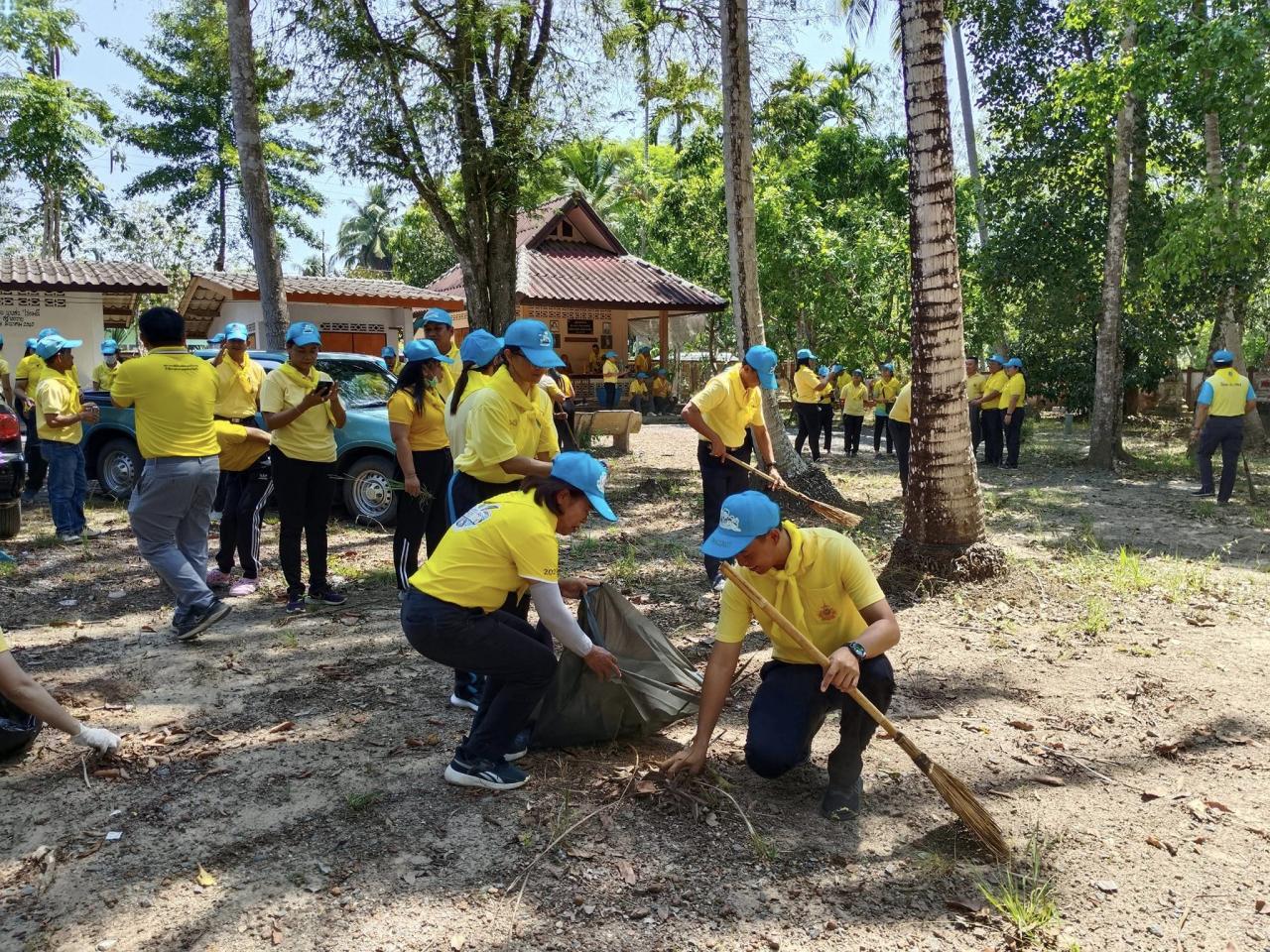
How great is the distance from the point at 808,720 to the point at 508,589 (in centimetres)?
125

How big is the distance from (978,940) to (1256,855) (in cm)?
129

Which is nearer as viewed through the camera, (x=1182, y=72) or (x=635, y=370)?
(x=1182, y=72)

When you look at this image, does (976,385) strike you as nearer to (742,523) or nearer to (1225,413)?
(1225,413)

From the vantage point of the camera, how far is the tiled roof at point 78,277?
1520 centimetres

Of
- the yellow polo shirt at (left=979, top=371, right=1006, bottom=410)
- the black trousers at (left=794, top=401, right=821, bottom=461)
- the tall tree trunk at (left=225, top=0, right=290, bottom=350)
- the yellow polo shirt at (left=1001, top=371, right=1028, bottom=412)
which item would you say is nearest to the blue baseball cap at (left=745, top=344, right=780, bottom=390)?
the tall tree trunk at (left=225, top=0, right=290, bottom=350)

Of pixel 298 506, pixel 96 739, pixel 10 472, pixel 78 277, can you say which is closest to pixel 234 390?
pixel 298 506

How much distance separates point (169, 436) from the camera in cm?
514

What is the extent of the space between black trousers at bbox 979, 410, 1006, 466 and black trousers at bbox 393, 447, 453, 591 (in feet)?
36.0

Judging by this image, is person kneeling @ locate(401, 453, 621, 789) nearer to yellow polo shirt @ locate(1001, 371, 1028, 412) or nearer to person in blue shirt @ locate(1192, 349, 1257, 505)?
person in blue shirt @ locate(1192, 349, 1257, 505)

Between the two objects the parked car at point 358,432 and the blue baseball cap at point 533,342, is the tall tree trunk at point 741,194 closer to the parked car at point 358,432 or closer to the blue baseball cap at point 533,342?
the parked car at point 358,432

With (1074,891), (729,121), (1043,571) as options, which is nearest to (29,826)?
(1074,891)

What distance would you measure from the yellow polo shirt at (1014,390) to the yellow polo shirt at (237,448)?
11357 millimetres

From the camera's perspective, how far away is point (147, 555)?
5.16 m

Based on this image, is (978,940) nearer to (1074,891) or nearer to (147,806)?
(1074,891)
